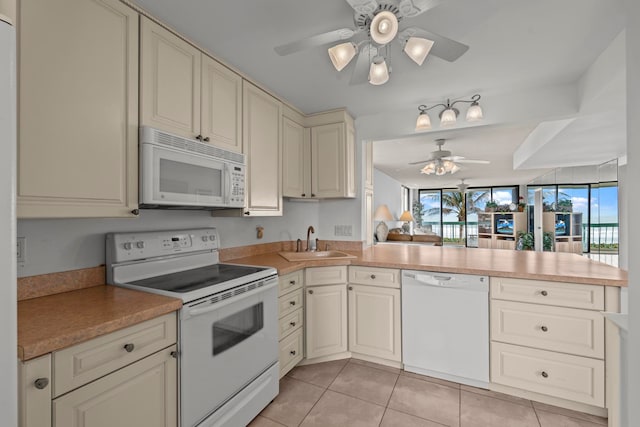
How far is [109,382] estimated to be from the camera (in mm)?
1053

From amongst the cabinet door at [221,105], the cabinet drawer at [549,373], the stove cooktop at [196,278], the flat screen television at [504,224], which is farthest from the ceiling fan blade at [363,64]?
the flat screen television at [504,224]

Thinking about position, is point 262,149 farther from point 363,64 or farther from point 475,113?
point 475,113

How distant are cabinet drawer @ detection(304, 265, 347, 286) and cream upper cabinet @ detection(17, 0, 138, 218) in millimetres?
1377

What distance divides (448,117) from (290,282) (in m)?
1.89

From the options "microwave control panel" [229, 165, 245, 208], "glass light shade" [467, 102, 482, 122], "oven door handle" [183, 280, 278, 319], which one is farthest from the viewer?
"glass light shade" [467, 102, 482, 122]

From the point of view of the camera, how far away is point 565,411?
6.08 ft

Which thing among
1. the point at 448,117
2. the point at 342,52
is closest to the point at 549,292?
the point at 448,117

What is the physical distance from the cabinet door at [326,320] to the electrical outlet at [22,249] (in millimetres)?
1679

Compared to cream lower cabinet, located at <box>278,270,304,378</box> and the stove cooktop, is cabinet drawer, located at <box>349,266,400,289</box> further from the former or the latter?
the stove cooktop

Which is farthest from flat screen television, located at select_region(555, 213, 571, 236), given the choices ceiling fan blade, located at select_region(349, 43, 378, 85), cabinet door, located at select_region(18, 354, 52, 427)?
cabinet door, located at select_region(18, 354, 52, 427)

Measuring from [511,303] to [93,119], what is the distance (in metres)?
2.62

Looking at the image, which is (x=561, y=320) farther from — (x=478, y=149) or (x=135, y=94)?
(x=478, y=149)

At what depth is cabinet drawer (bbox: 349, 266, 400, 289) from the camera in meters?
2.32

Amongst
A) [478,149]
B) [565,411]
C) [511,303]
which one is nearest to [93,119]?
[511,303]
